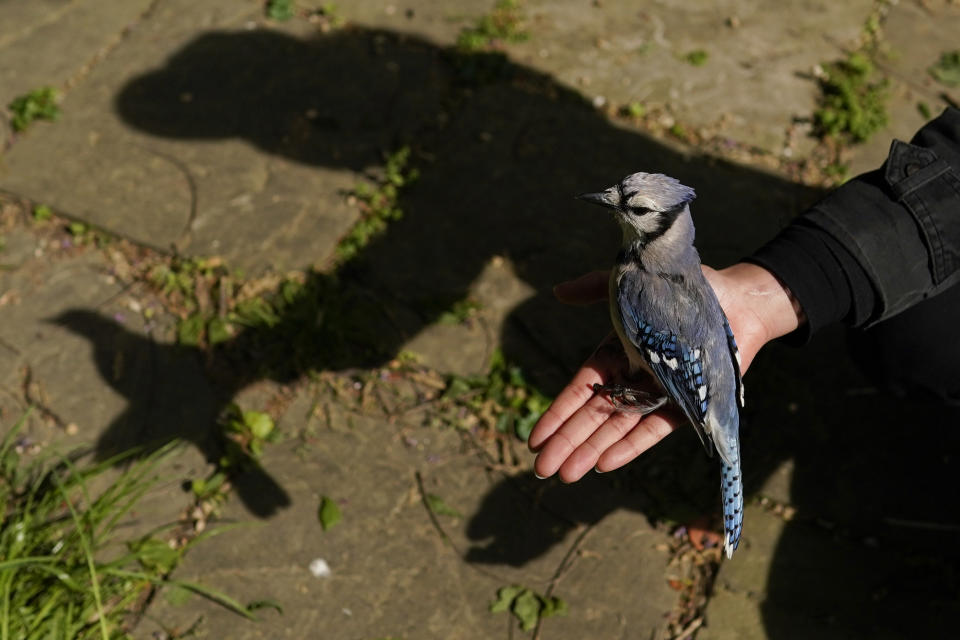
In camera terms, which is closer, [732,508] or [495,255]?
[732,508]

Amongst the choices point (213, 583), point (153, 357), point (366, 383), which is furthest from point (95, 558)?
point (366, 383)

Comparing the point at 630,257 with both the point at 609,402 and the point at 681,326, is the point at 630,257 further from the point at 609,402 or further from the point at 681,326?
the point at 609,402

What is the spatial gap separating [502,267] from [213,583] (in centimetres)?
199

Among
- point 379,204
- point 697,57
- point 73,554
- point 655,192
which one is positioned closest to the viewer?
point 655,192

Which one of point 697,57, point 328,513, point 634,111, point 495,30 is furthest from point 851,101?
point 328,513

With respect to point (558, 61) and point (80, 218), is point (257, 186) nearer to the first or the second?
point (80, 218)

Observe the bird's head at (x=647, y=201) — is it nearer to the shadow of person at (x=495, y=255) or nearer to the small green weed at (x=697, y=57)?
the shadow of person at (x=495, y=255)

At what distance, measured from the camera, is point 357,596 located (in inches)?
138

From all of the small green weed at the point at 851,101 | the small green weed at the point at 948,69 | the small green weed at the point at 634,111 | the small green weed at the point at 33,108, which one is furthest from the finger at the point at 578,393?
the small green weed at the point at 33,108

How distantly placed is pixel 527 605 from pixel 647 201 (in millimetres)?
1643

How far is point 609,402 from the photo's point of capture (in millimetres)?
3236

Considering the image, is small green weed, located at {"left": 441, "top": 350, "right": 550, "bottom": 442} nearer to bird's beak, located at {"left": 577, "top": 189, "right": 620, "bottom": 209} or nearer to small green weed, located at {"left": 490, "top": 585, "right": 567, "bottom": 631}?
small green weed, located at {"left": 490, "top": 585, "right": 567, "bottom": 631}

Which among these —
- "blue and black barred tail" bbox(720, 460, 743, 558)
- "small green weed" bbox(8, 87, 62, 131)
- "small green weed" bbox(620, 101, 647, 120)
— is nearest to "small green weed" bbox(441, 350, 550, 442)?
"blue and black barred tail" bbox(720, 460, 743, 558)

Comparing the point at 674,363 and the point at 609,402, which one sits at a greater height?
the point at 674,363
